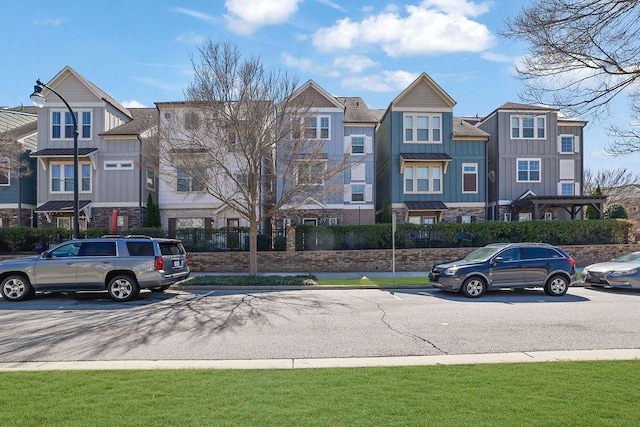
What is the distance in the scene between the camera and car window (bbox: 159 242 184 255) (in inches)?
534

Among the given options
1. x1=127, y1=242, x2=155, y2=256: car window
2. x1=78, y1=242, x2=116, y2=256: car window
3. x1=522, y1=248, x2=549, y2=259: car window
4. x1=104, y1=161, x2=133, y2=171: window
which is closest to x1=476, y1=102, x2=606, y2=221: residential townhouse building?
x1=522, y1=248, x2=549, y2=259: car window

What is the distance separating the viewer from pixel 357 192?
27.9m

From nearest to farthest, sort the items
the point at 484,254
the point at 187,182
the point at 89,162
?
the point at 484,254, the point at 187,182, the point at 89,162

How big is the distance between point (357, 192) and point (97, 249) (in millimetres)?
17437

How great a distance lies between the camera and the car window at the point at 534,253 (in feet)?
46.6

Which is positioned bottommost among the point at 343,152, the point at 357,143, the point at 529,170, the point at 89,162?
the point at 529,170

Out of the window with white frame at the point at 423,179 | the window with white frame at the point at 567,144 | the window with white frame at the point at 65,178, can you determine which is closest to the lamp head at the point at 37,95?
the window with white frame at the point at 65,178

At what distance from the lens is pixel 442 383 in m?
5.14

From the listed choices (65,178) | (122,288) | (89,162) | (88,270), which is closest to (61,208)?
(65,178)

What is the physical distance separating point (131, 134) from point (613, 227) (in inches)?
1070

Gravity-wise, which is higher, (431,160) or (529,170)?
(431,160)

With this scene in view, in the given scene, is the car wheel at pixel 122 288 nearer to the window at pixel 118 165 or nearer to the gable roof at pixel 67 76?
the window at pixel 118 165

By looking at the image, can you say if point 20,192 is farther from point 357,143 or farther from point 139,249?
point 357,143

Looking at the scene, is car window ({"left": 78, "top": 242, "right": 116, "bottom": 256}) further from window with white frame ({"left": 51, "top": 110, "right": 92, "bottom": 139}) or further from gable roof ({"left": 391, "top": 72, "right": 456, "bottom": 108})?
gable roof ({"left": 391, "top": 72, "right": 456, "bottom": 108})
